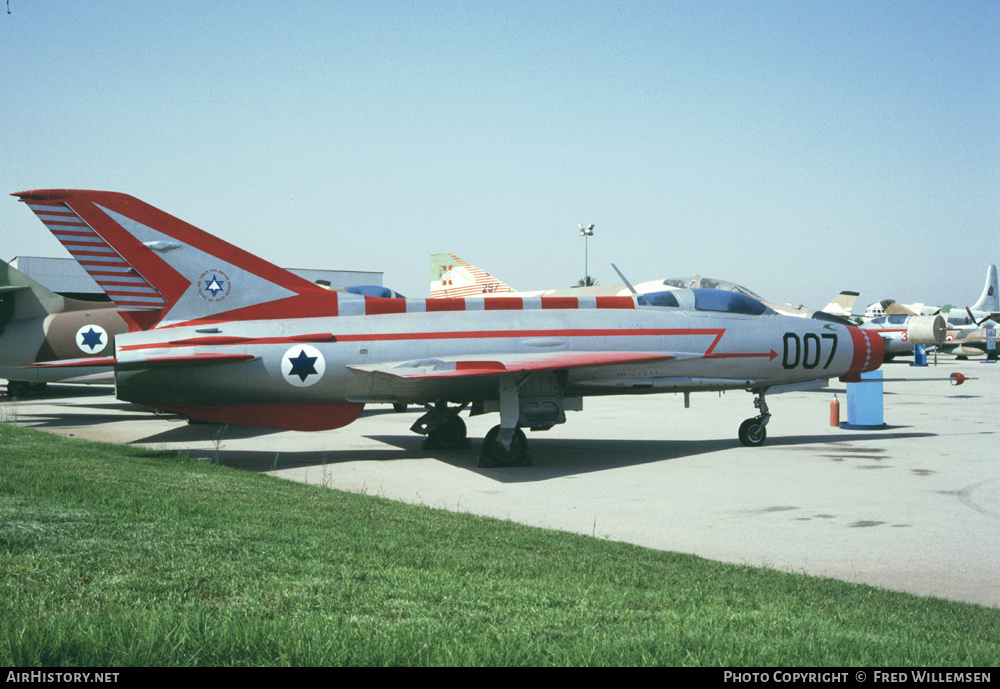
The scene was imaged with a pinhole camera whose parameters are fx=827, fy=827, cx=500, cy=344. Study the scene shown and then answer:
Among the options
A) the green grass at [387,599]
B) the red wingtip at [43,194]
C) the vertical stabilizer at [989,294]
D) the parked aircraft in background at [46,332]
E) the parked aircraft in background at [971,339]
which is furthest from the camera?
the vertical stabilizer at [989,294]

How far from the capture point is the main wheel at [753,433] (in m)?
15.4

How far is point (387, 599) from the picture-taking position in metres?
4.84

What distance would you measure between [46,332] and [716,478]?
17273 millimetres

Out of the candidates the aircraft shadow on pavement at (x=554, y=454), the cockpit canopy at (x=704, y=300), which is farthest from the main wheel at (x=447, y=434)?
the cockpit canopy at (x=704, y=300)

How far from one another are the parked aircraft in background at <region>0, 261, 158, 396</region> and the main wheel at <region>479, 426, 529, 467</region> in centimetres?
1176

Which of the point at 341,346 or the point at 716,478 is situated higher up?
the point at 341,346

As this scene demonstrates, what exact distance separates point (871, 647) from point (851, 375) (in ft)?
45.0

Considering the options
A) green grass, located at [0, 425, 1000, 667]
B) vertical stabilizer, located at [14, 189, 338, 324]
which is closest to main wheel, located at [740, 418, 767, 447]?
vertical stabilizer, located at [14, 189, 338, 324]

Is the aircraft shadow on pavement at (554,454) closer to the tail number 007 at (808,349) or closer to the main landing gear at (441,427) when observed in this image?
the main landing gear at (441,427)

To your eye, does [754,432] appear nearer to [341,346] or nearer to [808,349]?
[808,349]

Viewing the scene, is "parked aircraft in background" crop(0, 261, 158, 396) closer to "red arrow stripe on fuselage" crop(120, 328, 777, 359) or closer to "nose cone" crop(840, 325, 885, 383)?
"red arrow stripe on fuselage" crop(120, 328, 777, 359)

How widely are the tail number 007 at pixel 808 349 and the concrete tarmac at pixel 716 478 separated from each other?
5.16 ft

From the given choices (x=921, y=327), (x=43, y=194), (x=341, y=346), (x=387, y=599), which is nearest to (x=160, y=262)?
(x=43, y=194)

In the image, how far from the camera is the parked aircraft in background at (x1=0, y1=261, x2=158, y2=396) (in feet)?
67.5
